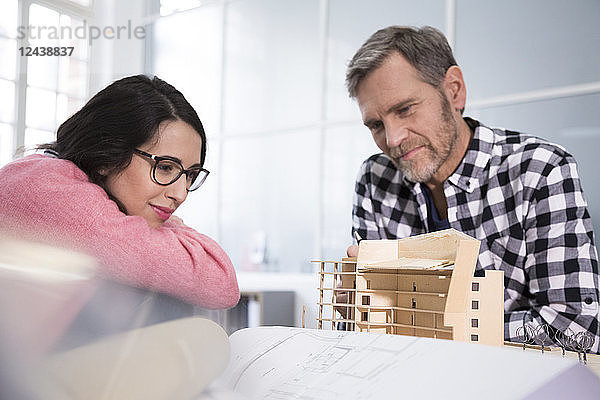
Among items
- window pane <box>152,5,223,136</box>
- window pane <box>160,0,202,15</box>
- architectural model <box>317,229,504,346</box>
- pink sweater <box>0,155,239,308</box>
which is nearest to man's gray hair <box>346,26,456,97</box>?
architectural model <box>317,229,504,346</box>

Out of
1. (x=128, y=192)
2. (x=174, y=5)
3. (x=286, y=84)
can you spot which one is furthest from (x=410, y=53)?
(x=174, y=5)

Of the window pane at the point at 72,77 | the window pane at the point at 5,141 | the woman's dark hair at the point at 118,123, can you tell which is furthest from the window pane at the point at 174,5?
the woman's dark hair at the point at 118,123

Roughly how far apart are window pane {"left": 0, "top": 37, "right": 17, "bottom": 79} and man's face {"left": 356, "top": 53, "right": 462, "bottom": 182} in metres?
3.10

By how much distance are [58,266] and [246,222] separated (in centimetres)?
323

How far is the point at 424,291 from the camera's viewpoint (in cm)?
51

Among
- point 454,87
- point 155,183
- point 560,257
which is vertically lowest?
point 560,257

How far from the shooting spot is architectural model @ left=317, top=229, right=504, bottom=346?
0.48 m

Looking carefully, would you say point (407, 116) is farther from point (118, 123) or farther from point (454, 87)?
point (118, 123)

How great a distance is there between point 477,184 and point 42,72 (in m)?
3.34

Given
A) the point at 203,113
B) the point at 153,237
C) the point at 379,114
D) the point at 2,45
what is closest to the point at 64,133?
the point at 153,237

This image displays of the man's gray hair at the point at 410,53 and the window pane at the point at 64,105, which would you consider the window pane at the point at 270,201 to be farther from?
the man's gray hair at the point at 410,53

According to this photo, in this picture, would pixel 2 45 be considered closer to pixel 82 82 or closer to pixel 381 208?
pixel 82 82

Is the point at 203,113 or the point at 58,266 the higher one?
the point at 203,113

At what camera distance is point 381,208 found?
149 cm
